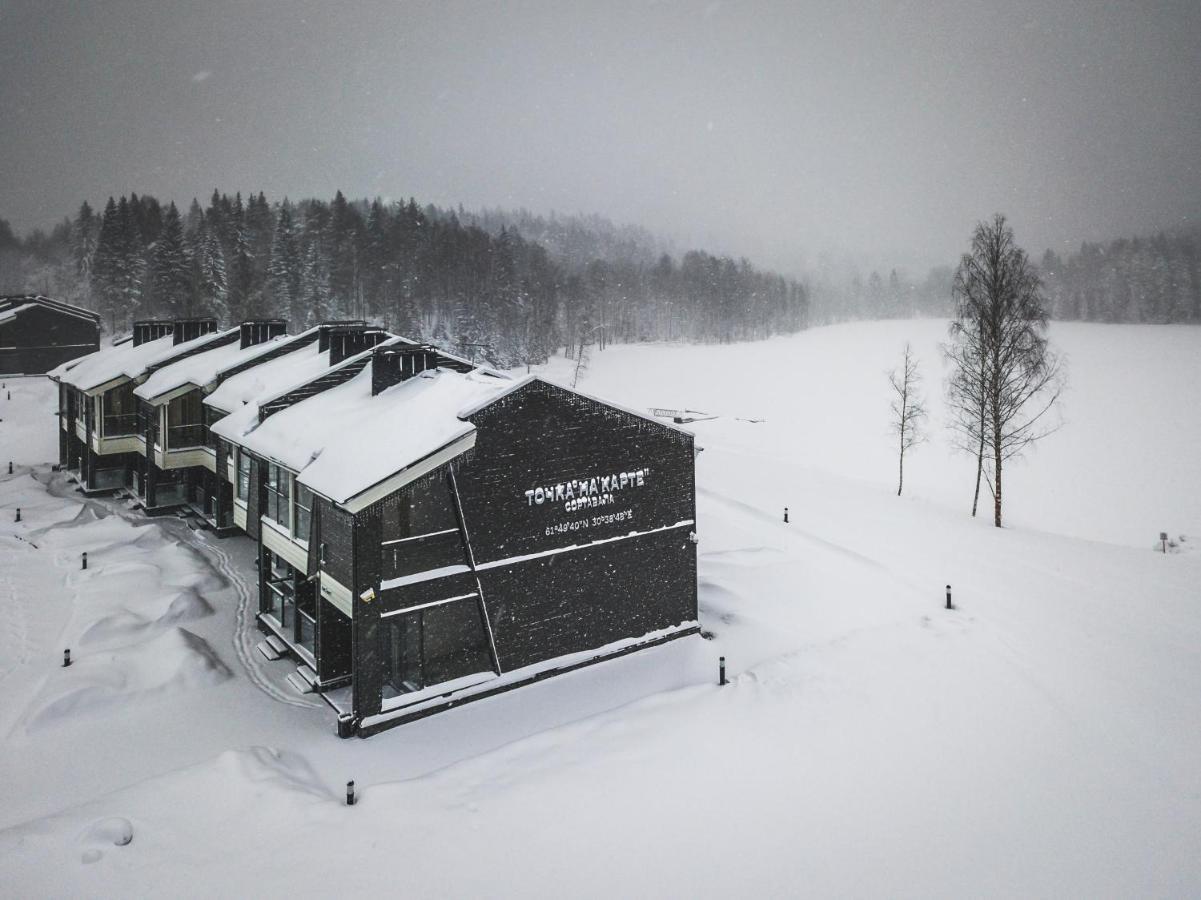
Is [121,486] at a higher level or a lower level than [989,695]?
higher

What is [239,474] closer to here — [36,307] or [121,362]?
[121,362]

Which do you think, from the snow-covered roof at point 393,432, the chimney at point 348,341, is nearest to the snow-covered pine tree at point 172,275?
the chimney at point 348,341

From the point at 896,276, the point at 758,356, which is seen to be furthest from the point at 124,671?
the point at 896,276

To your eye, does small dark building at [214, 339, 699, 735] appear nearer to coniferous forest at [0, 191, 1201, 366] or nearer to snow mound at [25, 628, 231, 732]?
snow mound at [25, 628, 231, 732]

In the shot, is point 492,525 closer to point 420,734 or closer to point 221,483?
point 420,734

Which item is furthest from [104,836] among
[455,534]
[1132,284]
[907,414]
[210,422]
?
[1132,284]

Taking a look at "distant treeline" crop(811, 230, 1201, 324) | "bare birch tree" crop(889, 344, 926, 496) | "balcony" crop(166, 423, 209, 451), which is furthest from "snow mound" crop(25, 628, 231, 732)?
"distant treeline" crop(811, 230, 1201, 324)

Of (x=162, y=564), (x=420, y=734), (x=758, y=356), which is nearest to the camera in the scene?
(x=420, y=734)
